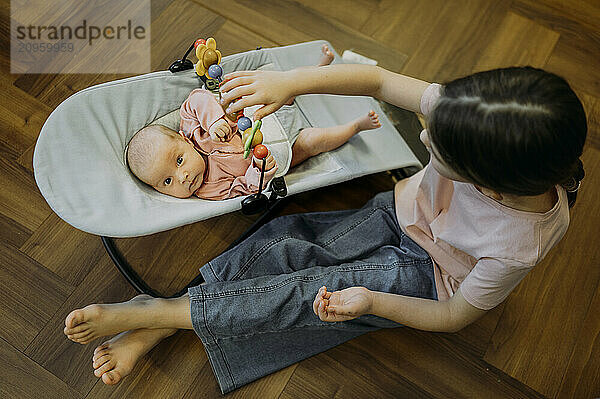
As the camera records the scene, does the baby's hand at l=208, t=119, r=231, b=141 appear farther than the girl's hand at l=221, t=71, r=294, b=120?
Yes

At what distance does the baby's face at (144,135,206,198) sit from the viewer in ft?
3.43

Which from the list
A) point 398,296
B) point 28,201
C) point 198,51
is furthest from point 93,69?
point 398,296

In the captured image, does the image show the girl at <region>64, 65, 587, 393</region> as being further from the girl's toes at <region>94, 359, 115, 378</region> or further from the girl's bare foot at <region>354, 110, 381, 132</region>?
the girl's bare foot at <region>354, 110, 381, 132</region>

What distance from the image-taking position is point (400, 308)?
1.01 m

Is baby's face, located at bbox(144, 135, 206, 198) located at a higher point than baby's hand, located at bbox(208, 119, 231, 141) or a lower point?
lower

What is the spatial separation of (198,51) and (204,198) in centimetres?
28

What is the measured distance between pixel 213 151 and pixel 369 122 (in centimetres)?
34

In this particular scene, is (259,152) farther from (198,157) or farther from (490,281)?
(490,281)

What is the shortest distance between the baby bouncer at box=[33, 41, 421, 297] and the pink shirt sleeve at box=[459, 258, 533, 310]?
0.32 m

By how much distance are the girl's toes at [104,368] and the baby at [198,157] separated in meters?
0.34

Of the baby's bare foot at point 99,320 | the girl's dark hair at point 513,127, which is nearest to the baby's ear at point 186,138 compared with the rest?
the baby's bare foot at point 99,320

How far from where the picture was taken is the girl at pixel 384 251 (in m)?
0.74

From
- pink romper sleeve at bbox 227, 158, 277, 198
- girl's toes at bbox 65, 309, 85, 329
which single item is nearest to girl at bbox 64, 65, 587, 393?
girl's toes at bbox 65, 309, 85, 329

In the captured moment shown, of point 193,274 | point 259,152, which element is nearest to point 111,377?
point 193,274
